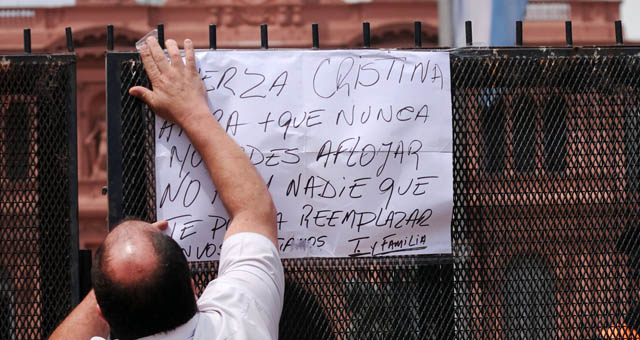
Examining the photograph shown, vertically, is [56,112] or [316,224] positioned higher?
[56,112]

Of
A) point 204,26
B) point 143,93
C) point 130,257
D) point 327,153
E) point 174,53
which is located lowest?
point 130,257

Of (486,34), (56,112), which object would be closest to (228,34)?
(486,34)

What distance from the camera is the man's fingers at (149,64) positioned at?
7.14ft

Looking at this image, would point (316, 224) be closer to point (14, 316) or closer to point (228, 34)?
point (14, 316)

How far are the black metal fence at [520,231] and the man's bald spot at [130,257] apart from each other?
0.67 m

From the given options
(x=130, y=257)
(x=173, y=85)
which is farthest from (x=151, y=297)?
(x=173, y=85)

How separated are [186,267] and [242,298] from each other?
0.15 meters

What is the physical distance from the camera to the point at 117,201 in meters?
2.24

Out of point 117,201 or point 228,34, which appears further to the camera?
point 228,34

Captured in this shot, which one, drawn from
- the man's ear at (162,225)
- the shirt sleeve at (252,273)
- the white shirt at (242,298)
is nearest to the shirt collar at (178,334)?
the white shirt at (242,298)

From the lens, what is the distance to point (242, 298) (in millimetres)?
1796

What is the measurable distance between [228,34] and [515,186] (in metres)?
17.4

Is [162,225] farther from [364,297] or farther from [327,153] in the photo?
[364,297]

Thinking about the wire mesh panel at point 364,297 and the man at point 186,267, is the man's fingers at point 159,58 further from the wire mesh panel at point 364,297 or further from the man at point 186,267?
the wire mesh panel at point 364,297
